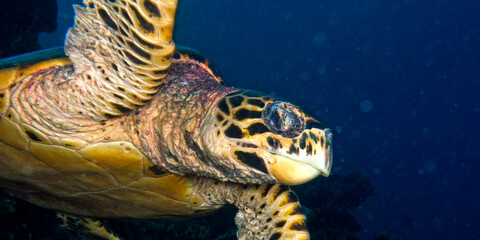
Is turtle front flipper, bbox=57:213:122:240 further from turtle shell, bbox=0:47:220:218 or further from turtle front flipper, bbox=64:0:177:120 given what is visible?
turtle front flipper, bbox=64:0:177:120

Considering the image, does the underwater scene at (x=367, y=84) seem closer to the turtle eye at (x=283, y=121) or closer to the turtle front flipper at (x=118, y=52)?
the turtle front flipper at (x=118, y=52)

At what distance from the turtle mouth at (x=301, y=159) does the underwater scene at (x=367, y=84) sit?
4.07 metres

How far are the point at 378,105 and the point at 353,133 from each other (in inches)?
574

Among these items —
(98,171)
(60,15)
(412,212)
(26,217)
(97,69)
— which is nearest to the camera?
(97,69)

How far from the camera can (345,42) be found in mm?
75875

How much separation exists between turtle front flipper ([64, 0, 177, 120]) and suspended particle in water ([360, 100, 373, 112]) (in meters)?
62.7

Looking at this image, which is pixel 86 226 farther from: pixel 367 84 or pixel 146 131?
pixel 367 84

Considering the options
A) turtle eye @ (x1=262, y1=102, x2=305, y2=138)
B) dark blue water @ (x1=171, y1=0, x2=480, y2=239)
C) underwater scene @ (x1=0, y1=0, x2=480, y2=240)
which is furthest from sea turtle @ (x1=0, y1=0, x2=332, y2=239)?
dark blue water @ (x1=171, y1=0, x2=480, y2=239)

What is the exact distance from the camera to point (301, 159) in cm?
123

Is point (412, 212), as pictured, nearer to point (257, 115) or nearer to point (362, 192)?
point (362, 192)

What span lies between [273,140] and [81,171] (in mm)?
1714

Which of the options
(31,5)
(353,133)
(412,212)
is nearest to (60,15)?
(31,5)

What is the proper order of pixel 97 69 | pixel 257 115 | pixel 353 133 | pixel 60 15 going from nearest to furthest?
pixel 257 115 < pixel 97 69 < pixel 353 133 < pixel 60 15

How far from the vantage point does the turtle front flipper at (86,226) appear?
9.63 feet
